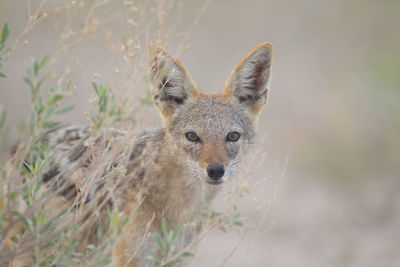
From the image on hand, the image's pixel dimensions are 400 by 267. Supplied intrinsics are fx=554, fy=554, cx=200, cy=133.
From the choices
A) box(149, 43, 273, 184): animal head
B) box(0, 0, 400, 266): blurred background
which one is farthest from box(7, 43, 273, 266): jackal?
box(0, 0, 400, 266): blurred background

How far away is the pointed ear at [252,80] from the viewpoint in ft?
16.5

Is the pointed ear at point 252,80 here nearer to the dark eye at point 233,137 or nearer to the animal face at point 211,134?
the animal face at point 211,134

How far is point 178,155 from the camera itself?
473 cm

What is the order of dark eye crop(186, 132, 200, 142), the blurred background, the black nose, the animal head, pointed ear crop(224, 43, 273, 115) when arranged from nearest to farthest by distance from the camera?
1. the black nose
2. the animal head
3. dark eye crop(186, 132, 200, 142)
4. pointed ear crop(224, 43, 273, 115)
5. the blurred background

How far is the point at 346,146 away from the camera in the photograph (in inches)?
418

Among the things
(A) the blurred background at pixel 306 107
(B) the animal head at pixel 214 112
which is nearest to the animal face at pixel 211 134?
(B) the animal head at pixel 214 112

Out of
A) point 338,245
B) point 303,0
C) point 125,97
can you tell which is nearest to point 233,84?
point 125,97

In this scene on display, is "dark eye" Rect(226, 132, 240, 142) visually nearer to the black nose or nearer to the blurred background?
the blurred background

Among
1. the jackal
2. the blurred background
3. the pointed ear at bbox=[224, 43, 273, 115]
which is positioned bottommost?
the jackal

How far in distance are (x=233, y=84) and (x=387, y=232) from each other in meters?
4.62

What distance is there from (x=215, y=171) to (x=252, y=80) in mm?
1264

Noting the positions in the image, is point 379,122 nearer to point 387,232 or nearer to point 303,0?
point 387,232

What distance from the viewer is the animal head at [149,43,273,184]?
4.55m

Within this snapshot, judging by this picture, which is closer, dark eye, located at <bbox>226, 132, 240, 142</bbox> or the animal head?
the animal head
